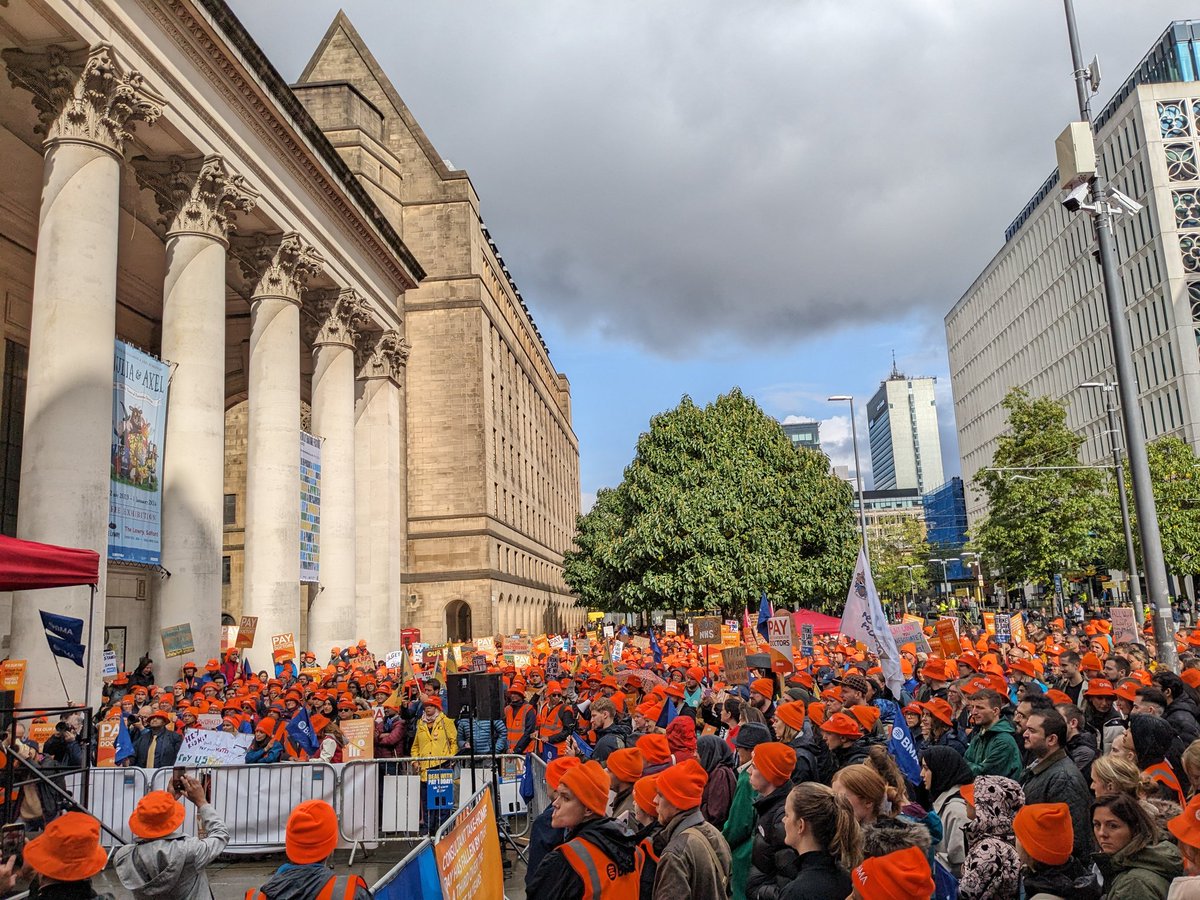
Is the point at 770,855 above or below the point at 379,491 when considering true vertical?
below

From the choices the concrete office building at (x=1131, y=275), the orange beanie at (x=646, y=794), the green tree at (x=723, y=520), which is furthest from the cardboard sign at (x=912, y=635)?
the concrete office building at (x=1131, y=275)

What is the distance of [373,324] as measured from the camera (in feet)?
112

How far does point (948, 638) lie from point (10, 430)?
2464cm

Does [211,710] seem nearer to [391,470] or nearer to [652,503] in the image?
[391,470]

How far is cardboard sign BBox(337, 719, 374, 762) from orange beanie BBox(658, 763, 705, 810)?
7895mm

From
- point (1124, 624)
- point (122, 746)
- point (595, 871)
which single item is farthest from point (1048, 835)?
point (1124, 624)

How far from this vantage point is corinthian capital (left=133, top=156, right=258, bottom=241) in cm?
2175

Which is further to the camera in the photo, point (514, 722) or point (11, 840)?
point (514, 722)

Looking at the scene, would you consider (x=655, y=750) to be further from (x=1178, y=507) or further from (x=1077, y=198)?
(x=1178, y=507)

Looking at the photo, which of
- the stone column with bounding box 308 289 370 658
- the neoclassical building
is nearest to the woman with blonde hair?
the neoclassical building

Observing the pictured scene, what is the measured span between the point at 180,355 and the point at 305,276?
7.00 m

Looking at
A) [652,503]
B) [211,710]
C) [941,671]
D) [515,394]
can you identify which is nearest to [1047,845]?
[941,671]

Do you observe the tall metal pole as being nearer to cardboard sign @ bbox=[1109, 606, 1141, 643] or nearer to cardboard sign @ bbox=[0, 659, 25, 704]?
cardboard sign @ bbox=[1109, 606, 1141, 643]

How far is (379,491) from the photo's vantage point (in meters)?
34.3
